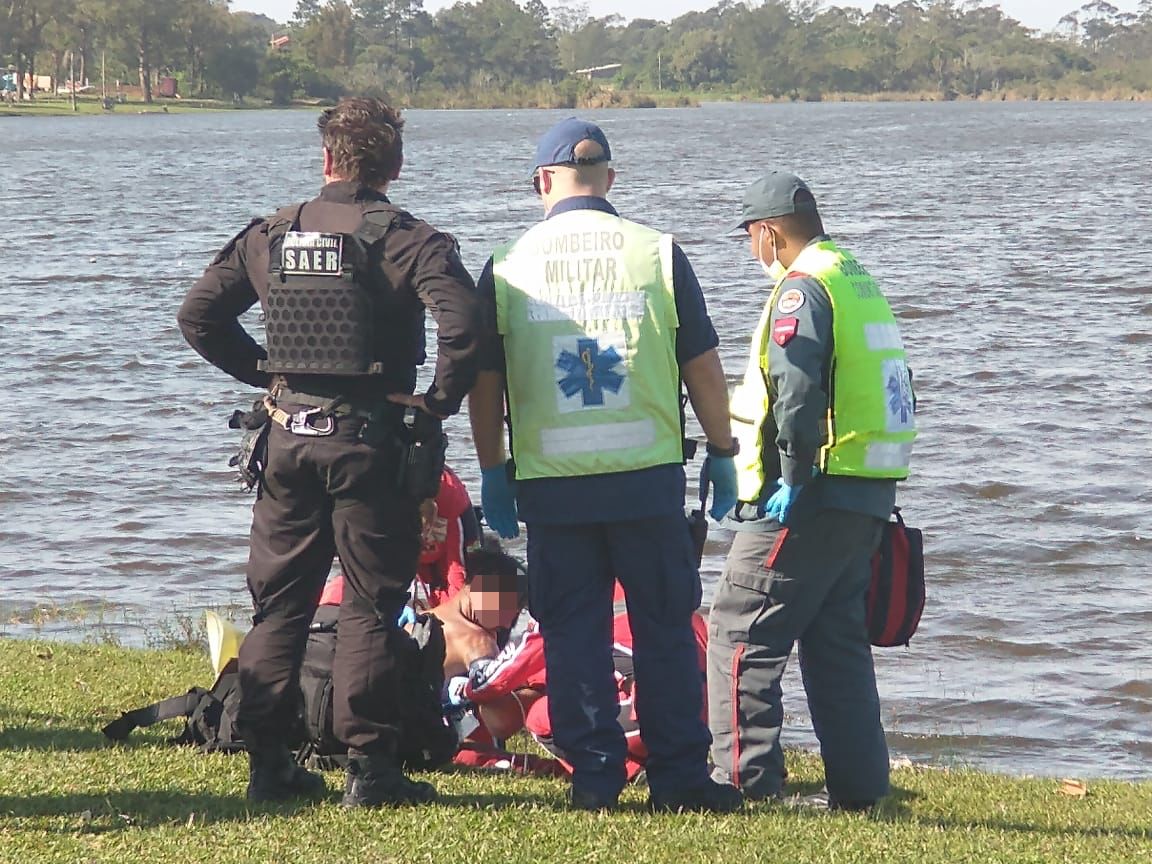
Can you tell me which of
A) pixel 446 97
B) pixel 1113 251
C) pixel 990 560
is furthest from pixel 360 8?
pixel 990 560

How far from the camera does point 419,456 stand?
16.9 ft

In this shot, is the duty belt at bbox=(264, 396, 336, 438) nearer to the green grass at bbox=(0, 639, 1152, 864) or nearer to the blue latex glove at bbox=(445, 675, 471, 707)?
the green grass at bbox=(0, 639, 1152, 864)

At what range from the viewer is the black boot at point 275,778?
17.6 ft

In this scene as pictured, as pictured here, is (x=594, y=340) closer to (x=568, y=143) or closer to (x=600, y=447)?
(x=600, y=447)

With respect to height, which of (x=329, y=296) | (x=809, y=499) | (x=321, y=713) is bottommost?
(x=321, y=713)

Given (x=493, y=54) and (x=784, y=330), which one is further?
(x=493, y=54)

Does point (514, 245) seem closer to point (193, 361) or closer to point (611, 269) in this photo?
point (611, 269)

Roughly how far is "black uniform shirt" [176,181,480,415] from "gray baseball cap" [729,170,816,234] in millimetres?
1081

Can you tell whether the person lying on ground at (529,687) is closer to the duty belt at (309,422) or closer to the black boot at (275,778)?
the black boot at (275,778)

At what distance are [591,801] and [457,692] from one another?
1021 millimetres

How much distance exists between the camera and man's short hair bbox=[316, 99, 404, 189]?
5.23 metres

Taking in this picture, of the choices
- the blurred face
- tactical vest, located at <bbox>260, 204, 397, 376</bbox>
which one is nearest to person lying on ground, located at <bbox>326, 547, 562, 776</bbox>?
the blurred face

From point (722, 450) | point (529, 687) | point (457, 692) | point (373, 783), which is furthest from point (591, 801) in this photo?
point (722, 450)

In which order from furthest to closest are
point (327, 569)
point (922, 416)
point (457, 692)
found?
point (922, 416)
point (457, 692)
point (327, 569)
